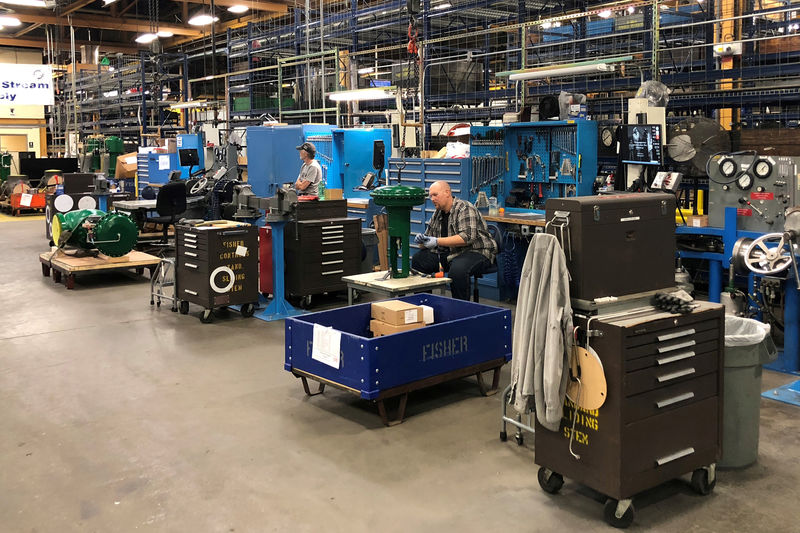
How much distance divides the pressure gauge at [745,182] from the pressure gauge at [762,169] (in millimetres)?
58

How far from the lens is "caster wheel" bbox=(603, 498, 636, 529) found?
284 cm

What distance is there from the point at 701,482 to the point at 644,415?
0.51 meters

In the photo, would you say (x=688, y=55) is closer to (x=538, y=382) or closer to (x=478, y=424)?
(x=478, y=424)

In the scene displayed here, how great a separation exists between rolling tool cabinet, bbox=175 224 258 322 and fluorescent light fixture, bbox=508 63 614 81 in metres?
2.92

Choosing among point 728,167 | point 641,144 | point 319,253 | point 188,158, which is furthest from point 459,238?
point 188,158

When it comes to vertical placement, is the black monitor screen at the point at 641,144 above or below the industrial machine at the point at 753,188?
above

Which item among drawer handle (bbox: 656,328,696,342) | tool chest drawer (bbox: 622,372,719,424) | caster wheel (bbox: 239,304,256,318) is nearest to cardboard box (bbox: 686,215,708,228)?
tool chest drawer (bbox: 622,372,719,424)

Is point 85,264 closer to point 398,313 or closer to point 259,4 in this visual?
point 398,313

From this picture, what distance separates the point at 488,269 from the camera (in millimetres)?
5891

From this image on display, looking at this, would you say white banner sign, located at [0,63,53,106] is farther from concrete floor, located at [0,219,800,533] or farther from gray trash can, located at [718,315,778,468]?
gray trash can, located at [718,315,778,468]

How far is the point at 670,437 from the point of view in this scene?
117 inches

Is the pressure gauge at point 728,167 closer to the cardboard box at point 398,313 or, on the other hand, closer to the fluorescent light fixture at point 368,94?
the cardboard box at point 398,313

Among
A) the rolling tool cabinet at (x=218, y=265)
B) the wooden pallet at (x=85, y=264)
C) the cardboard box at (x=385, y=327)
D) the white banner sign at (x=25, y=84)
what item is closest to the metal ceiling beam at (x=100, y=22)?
the white banner sign at (x=25, y=84)

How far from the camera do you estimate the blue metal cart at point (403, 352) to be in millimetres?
3922
